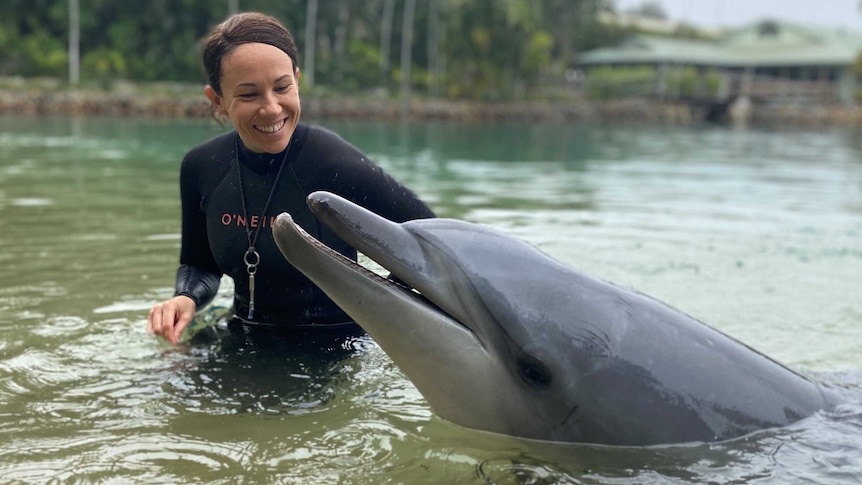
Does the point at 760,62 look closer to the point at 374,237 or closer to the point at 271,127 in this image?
the point at 271,127

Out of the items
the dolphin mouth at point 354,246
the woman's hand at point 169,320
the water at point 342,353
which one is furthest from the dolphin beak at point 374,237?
the woman's hand at point 169,320

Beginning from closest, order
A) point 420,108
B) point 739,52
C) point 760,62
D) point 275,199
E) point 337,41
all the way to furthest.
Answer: point 275,199
point 420,108
point 337,41
point 760,62
point 739,52

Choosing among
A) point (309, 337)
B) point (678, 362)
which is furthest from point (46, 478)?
point (678, 362)

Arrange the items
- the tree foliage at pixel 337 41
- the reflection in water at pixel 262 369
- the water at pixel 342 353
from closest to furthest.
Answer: the water at pixel 342 353 < the reflection in water at pixel 262 369 < the tree foliage at pixel 337 41

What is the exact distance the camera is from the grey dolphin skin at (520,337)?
2869 millimetres

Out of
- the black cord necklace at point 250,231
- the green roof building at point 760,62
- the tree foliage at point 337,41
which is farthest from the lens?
the green roof building at point 760,62

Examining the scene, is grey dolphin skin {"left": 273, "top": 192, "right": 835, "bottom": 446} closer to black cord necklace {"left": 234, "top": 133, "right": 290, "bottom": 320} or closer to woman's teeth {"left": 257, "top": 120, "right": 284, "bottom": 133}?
woman's teeth {"left": 257, "top": 120, "right": 284, "bottom": 133}

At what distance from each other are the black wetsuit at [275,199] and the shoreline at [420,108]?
2861 cm

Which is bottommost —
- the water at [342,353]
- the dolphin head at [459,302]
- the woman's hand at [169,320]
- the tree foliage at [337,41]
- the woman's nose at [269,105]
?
the water at [342,353]

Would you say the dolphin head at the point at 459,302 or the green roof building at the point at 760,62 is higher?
the green roof building at the point at 760,62

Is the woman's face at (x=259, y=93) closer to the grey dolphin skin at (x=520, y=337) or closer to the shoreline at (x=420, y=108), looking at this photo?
the grey dolphin skin at (x=520, y=337)

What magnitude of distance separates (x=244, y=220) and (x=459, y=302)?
4.89 feet

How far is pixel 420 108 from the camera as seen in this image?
51.4m

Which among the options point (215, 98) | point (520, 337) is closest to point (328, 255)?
point (520, 337)
